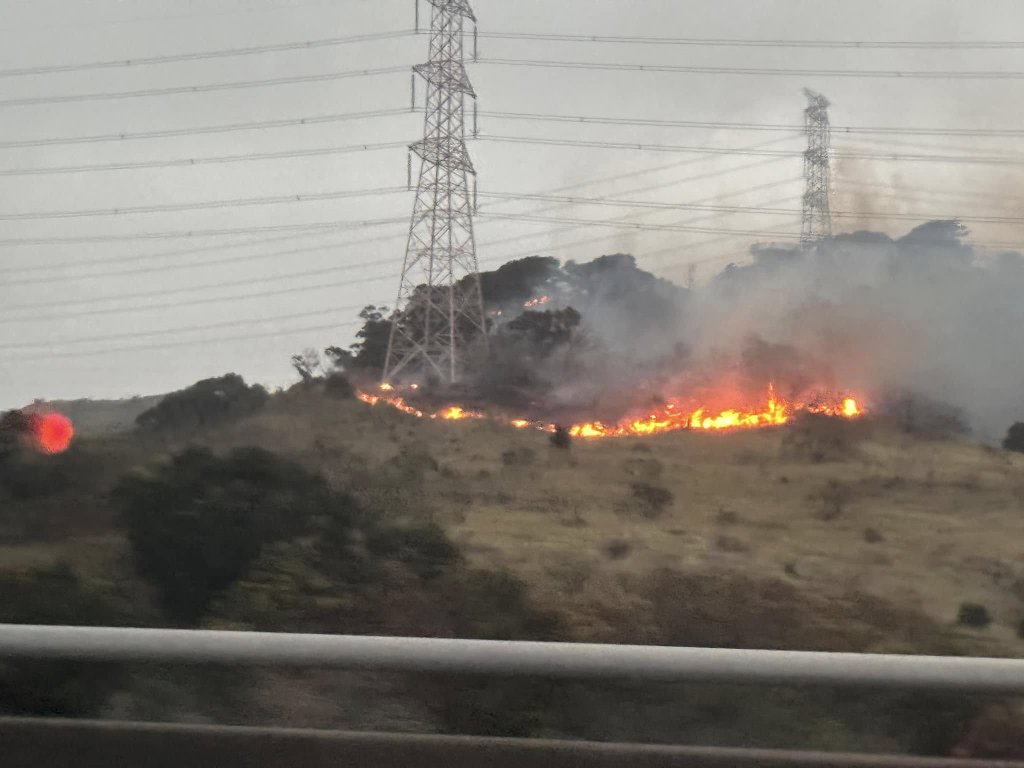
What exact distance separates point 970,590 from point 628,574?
8.99 ft

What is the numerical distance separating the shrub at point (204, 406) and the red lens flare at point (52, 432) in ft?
2.58

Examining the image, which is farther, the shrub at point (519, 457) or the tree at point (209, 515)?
the shrub at point (519, 457)

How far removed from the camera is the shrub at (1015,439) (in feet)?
34.8

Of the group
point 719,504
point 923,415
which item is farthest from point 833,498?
point 923,415

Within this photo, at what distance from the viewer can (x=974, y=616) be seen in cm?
752

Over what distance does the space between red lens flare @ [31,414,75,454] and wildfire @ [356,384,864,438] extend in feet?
10.4

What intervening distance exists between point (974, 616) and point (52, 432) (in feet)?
30.3

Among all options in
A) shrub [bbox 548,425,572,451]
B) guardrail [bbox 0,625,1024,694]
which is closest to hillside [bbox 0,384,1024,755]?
shrub [bbox 548,425,572,451]

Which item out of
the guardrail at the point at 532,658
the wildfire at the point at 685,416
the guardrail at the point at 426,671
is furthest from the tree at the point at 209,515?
the guardrail at the point at 532,658

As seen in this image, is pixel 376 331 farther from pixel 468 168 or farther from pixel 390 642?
pixel 390 642

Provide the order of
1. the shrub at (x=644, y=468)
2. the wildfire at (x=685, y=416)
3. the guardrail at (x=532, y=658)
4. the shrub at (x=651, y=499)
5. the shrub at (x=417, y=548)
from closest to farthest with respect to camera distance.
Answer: the guardrail at (x=532, y=658)
the shrub at (x=417, y=548)
the shrub at (x=651, y=499)
the shrub at (x=644, y=468)
the wildfire at (x=685, y=416)

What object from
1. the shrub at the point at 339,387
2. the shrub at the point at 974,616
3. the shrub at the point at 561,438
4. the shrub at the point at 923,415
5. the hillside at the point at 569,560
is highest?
the shrub at the point at 339,387

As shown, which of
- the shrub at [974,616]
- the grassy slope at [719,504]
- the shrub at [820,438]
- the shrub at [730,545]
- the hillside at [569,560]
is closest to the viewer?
the hillside at [569,560]

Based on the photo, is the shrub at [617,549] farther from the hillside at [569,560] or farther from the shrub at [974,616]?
the shrub at [974,616]
